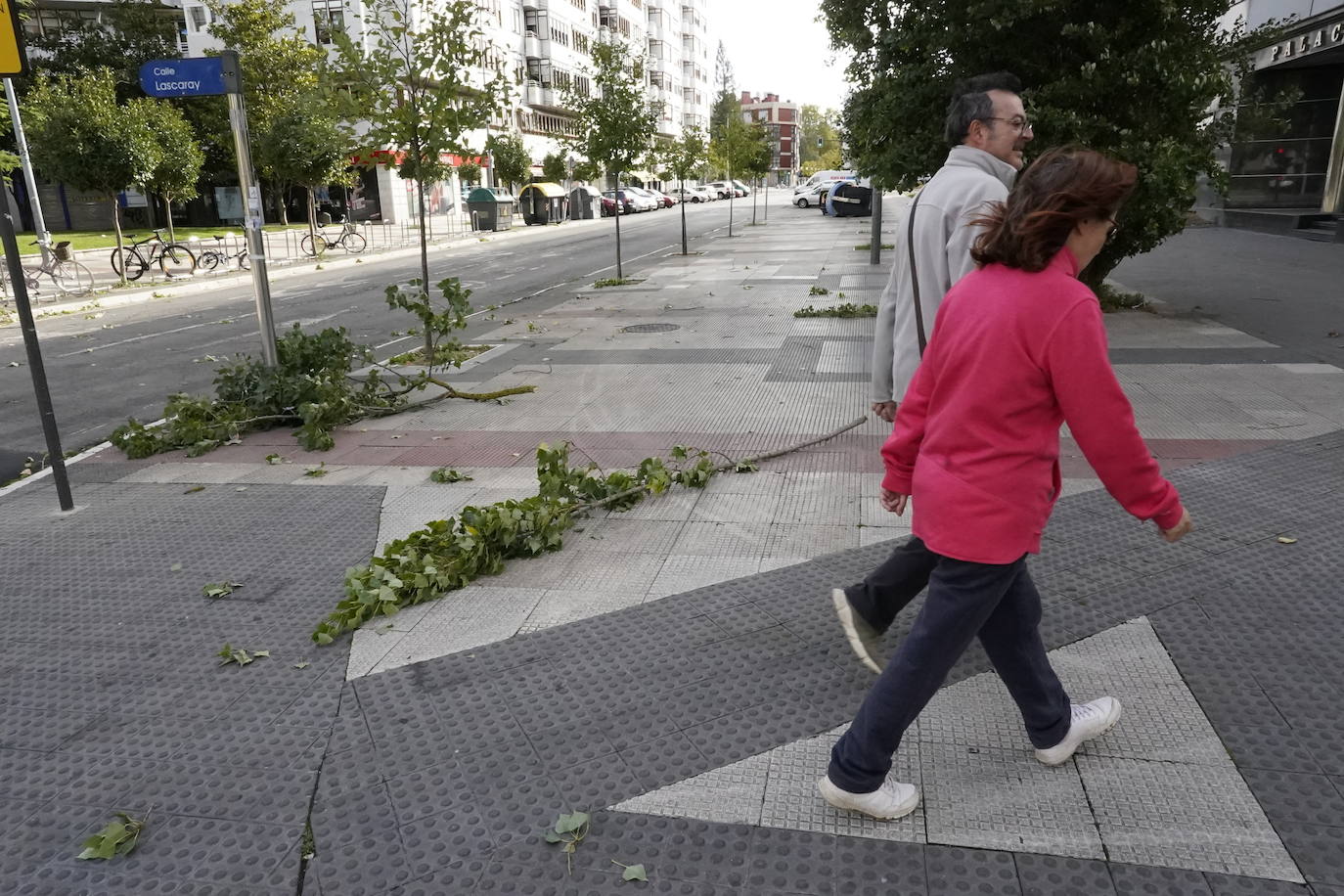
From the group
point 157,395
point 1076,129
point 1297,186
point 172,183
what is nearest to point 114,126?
point 172,183

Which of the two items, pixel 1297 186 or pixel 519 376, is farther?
pixel 1297 186

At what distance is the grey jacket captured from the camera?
323 cm

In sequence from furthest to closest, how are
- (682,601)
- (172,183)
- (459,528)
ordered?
(172,183), (459,528), (682,601)

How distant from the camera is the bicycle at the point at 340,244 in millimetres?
30188

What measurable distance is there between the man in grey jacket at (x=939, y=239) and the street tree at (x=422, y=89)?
629 cm

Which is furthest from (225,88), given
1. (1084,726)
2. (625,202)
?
(625,202)

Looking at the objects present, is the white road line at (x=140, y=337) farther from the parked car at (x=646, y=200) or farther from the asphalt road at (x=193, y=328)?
the parked car at (x=646, y=200)

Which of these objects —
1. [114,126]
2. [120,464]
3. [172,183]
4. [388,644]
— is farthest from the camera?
[172,183]

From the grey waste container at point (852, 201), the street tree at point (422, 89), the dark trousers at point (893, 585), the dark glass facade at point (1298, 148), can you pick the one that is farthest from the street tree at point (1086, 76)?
the grey waste container at point (852, 201)

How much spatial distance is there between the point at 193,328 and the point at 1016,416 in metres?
14.9

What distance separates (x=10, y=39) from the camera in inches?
205

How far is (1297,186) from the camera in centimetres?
2581

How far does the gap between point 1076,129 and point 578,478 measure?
702 cm

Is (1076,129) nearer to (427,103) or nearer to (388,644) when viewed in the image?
(427,103)
